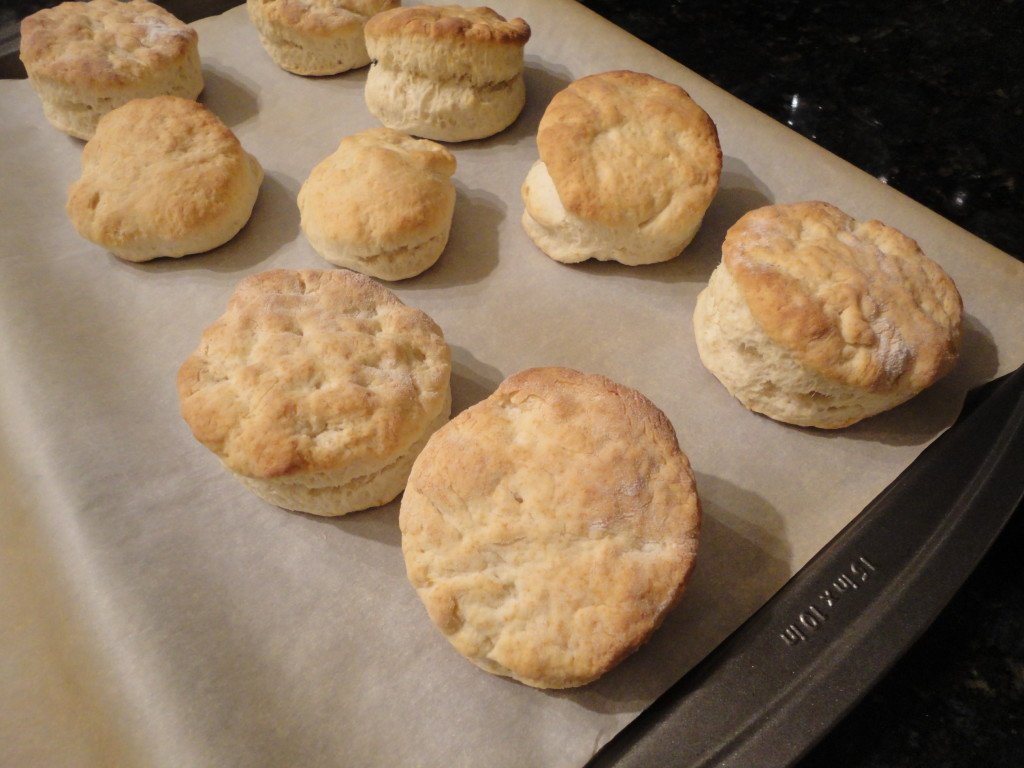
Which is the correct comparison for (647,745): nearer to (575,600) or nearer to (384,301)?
(575,600)

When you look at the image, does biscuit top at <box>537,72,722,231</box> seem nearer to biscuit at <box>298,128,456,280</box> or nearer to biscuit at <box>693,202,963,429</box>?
biscuit at <box>693,202,963,429</box>

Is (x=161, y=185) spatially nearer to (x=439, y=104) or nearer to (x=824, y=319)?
(x=439, y=104)

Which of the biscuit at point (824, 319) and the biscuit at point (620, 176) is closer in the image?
the biscuit at point (824, 319)

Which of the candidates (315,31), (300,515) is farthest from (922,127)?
(300,515)

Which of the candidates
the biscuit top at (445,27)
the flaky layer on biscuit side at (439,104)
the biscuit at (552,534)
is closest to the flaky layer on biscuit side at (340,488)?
the biscuit at (552,534)

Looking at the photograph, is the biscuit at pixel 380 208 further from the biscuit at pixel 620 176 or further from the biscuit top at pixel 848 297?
the biscuit top at pixel 848 297
